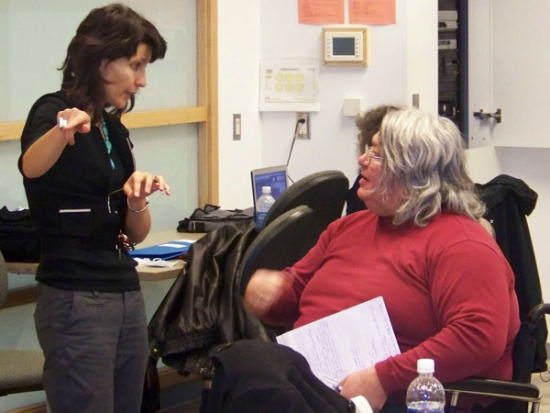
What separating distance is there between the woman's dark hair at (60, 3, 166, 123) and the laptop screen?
4.46 feet

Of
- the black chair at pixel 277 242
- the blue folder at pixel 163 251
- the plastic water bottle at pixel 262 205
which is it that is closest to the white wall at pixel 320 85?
the plastic water bottle at pixel 262 205

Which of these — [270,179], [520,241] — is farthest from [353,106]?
[520,241]

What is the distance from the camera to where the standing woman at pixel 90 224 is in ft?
7.74

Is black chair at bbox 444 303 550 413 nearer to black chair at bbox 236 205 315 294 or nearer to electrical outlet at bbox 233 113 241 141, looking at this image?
black chair at bbox 236 205 315 294

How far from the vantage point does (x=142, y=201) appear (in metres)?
2.51

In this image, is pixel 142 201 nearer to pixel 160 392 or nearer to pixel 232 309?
pixel 232 309

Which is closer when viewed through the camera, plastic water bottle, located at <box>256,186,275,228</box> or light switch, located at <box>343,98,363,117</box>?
plastic water bottle, located at <box>256,186,275,228</box>

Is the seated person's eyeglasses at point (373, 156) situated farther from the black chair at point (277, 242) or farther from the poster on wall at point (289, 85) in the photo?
the poster on wall at point (289, 85)

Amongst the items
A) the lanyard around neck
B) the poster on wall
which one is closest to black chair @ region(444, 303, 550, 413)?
the lanyard around neck

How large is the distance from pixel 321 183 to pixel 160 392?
65.0 inches

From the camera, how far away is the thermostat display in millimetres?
4512

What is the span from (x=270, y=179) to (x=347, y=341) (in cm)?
180

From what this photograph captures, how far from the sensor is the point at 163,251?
3.47 meters

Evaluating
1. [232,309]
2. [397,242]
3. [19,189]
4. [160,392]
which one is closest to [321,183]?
[232,309]
